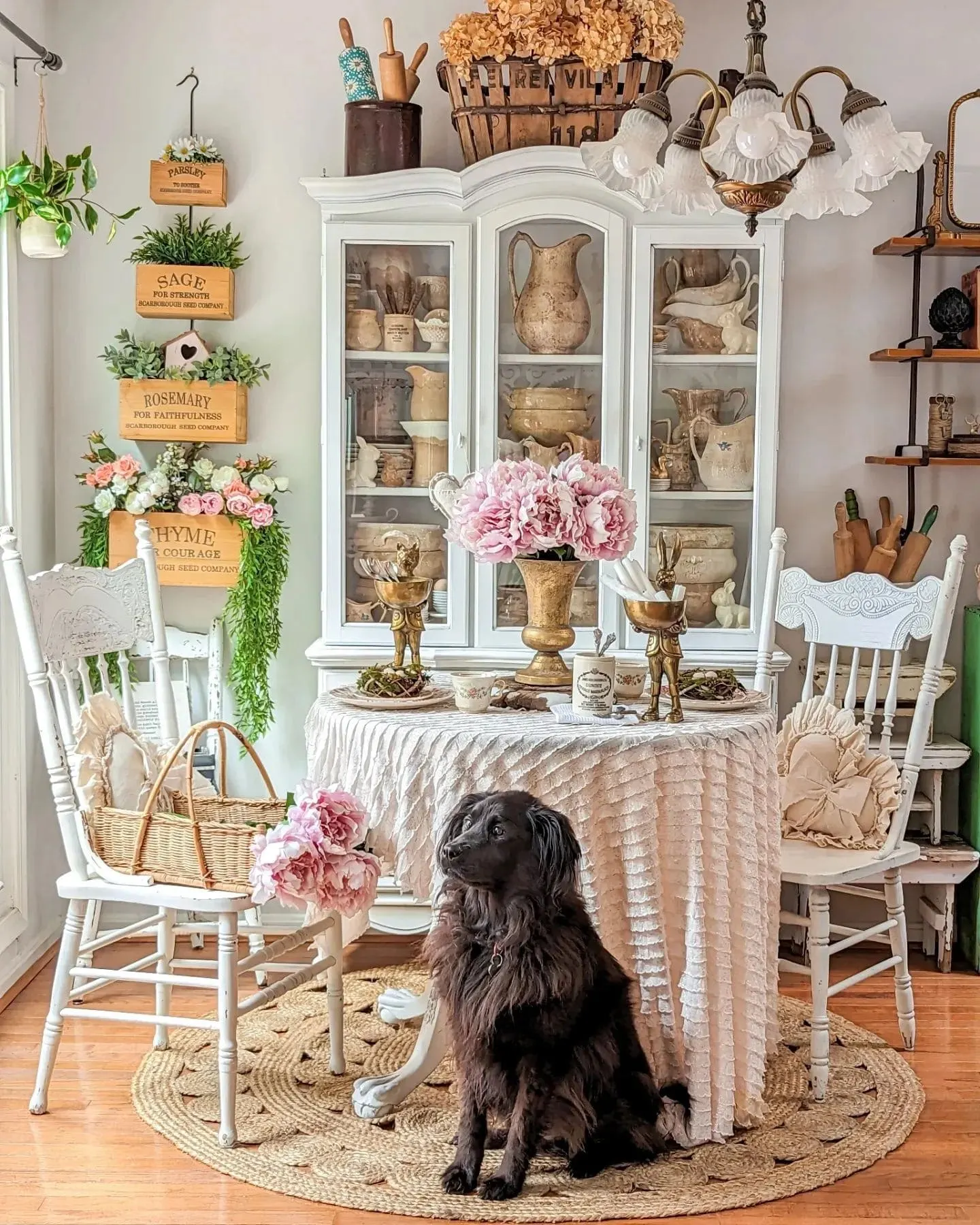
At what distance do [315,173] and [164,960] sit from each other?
2.12 metres

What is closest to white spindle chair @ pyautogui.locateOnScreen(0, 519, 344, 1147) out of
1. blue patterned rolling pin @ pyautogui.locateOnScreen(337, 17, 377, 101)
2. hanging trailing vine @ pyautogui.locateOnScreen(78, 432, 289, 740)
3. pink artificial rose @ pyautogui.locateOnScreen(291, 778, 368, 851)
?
pink artificial rose @ pyautogui.locateOnScreen(291, 778, 368, 851)

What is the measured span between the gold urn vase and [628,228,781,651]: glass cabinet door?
79cm

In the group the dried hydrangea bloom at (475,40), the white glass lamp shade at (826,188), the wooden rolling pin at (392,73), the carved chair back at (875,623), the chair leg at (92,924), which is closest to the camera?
the white glass lamp shade at (826,188)

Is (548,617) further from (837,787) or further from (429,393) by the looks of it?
(429,393)

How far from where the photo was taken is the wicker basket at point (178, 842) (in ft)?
8.36

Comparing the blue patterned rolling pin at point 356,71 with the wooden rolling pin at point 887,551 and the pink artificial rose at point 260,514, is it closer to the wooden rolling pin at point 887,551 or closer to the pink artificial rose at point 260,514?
the pink artificial rose at point 260,514

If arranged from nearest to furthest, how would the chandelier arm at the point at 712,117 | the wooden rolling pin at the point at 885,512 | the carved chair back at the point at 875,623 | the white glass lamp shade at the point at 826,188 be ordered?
the chandelier arm at the point at 712,117 < the white glass lamp shade at the point at 826,188 < the carved chair back at the point at 875,623 < the wooden rolling pin at the point at 885,512

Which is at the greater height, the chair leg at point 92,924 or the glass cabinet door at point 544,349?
the glass cabinet door at point 544,349

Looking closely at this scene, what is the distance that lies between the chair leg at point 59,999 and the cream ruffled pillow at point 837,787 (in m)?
1.49

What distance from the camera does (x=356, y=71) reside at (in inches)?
139

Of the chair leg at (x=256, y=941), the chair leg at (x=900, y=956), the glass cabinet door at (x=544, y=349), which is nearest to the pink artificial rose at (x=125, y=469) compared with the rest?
the glass cabinet door at (x=544, y=349)

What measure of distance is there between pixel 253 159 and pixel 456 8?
684 mm

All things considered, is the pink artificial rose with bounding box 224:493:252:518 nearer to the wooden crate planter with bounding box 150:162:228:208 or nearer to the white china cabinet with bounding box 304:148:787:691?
the white china cabinet with bounding box 304:148:787:691

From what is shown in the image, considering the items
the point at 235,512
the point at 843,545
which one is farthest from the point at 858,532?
the point at 235,512
